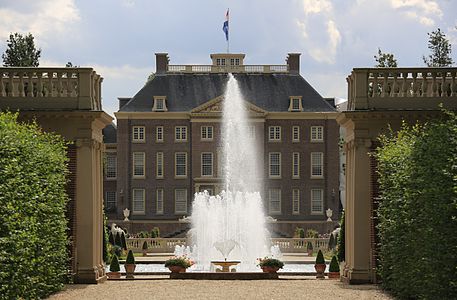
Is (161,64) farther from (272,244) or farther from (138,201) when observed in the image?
(272,244)

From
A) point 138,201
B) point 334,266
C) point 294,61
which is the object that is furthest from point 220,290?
point 294,61

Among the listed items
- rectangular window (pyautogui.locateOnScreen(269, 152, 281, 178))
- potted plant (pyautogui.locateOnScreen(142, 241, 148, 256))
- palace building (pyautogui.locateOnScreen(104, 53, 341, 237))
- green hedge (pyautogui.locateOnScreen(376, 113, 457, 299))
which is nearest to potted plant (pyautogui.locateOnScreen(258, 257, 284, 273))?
green hedge (pyautogui.locateOnScreen(376, 113, 457, 299))

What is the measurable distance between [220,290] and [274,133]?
55.3m

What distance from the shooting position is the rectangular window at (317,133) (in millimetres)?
79312

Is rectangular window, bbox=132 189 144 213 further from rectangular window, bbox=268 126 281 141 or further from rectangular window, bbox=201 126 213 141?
rectangular window, bbox=268 126 281 141

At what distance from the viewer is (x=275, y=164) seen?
79.1m

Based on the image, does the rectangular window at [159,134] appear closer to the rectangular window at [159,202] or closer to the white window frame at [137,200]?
the rectangular window at [159,202]

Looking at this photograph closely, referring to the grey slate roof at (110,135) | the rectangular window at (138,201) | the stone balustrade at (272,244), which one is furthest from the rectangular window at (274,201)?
the stone balustrade at (272,244)

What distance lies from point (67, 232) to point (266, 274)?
21.5 ft

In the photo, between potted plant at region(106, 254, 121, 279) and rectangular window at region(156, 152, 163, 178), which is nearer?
potted plant at region(106, 254, 121, 279)

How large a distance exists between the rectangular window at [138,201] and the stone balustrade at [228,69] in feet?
35.5

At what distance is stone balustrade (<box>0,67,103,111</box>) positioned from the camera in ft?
85.3

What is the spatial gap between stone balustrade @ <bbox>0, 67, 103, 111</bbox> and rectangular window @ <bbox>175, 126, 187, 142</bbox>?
5299 cm

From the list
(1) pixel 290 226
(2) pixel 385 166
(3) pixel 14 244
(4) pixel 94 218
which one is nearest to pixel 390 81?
(2) pixel 385 166
